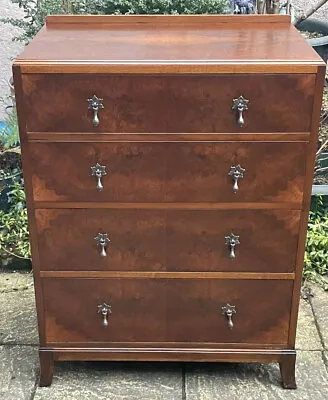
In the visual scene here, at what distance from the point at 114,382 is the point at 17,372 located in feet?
1.27

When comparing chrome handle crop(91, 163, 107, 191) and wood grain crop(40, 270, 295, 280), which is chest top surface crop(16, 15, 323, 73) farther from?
wood grain crop(40, 270, 295, 280)

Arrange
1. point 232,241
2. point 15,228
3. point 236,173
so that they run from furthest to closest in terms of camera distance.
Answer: point 15,228 → point 232,241 → point 236,173

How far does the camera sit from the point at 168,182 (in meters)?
2.14

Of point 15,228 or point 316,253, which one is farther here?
point 15,228

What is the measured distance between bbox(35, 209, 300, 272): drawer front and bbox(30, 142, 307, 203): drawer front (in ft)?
0.20

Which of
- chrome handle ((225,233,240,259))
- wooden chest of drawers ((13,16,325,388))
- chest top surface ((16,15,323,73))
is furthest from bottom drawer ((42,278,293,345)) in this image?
chest top surface ((16,15,323,73))

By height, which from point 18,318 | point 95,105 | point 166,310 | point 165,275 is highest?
point 95,105

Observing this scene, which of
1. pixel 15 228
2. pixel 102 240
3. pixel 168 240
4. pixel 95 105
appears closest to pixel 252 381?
pixel 168 240

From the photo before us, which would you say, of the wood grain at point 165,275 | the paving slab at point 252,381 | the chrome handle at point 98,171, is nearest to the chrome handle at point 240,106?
the chrome handle at point 98,171

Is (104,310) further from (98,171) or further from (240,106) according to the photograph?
(240,106)

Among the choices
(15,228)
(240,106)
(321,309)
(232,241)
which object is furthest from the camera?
(15,228)

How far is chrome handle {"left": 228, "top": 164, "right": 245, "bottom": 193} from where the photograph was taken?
6.93ft

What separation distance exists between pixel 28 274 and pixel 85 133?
137 cm

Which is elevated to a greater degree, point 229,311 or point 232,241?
point 232,241
